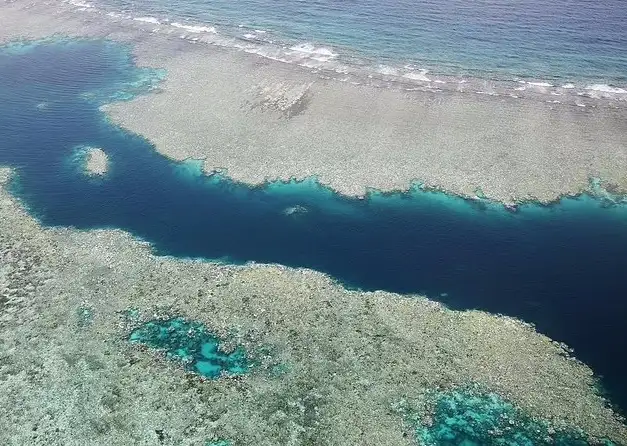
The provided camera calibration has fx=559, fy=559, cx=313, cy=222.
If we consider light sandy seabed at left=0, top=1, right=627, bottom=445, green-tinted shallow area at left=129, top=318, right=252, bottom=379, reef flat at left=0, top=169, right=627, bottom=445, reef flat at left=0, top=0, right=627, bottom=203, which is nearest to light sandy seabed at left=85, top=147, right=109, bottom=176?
reef flat at left=0, top=0, right=627, bottom=203

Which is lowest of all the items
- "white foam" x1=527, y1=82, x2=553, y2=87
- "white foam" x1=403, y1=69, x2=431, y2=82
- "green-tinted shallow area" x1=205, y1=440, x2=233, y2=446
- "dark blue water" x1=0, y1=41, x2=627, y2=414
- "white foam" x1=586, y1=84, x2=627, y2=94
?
"green-tinted shallow area" x1=205, y1=440, x2=233, y2=446

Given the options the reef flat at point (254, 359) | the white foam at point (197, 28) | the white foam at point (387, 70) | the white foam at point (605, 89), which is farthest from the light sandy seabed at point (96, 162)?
the white foam at point (605, 89)

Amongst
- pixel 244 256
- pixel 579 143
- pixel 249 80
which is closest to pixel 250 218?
pixel 244 256

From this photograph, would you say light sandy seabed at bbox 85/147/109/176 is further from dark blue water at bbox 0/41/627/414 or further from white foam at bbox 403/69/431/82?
white foam at bbox 403/69/431/82

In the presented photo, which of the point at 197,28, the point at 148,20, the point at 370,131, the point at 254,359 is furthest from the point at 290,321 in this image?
the point at 148,20

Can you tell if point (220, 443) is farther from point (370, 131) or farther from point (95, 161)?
point (370, 131)

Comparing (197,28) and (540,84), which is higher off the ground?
(197,28)
